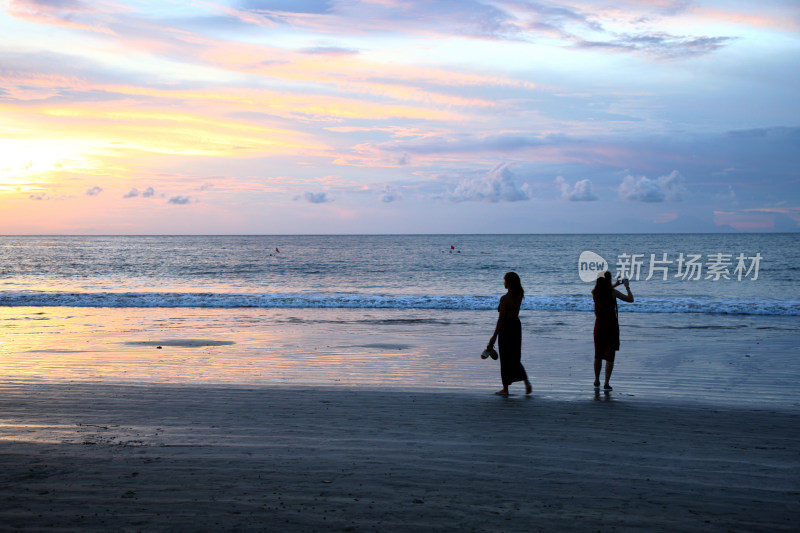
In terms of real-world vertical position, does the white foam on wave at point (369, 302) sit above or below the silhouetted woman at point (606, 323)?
below

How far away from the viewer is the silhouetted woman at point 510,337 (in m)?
8.06

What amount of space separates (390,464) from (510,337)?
11.7ft

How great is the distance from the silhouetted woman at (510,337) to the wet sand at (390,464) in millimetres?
400

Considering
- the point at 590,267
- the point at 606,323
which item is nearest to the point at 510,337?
the point at 606,323

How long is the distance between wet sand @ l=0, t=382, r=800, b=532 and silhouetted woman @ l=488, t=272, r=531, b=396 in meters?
0.40

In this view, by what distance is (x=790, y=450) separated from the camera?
5.58 metres

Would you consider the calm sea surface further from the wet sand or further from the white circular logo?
the wet sand

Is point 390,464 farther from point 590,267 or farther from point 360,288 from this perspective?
point 590,267

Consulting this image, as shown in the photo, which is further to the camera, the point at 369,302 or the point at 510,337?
the point at 369,302

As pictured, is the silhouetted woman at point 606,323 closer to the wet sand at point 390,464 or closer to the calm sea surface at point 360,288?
the wet sand at point 390,464

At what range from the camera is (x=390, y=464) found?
200 inches

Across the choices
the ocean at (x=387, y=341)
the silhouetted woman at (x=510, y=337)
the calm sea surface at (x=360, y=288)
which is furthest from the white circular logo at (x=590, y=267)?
the silhouetted woman at (x=510, y=337)

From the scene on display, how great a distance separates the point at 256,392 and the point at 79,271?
4228 cm

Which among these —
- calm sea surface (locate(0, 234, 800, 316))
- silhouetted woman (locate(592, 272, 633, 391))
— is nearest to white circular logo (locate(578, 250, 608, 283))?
calm sea surface (locate(0, 234, 800, 316))
